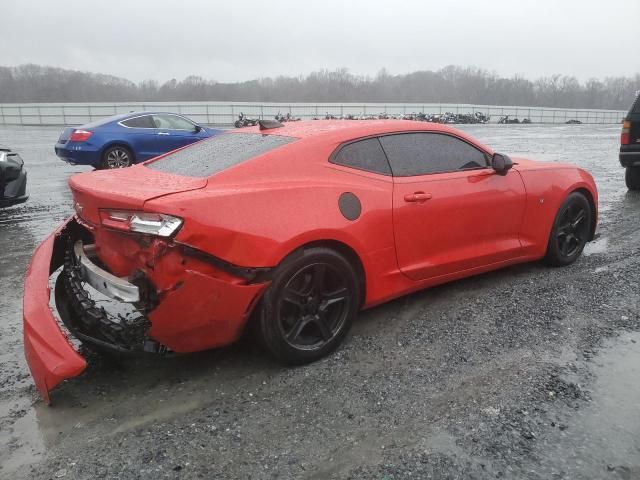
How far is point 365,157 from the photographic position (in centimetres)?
351

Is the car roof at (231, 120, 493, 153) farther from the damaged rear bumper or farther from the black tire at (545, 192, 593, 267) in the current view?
the damaged rear bumper

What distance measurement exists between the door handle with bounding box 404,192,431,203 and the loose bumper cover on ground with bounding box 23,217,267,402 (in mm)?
1282

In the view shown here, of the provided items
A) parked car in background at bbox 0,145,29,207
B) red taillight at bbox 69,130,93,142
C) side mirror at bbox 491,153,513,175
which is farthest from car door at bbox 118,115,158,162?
side mirror at bbox 491,153,513,175

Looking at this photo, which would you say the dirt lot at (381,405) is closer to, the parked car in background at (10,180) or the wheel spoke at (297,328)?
the wheel spoke at (297,328)

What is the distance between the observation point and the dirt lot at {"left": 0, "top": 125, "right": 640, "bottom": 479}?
2279mm

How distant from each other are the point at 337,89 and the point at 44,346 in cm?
8980

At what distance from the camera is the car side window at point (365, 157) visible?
11.2 ft

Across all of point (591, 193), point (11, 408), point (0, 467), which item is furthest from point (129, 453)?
point (591, 193)

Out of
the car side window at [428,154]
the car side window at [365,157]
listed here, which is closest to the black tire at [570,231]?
the car side window at [428,154]

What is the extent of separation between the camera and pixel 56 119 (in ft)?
120

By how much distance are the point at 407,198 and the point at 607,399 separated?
64.7 inches

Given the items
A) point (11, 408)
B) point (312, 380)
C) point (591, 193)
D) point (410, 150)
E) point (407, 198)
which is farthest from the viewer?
point (591, 193)

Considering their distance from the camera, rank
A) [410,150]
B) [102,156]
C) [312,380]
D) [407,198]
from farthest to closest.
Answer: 1. [102,156]
2. [410,150]
3. [407,198]
4. [312,380]

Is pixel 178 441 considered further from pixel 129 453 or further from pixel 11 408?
pixel 11 408
